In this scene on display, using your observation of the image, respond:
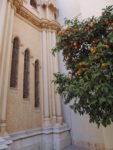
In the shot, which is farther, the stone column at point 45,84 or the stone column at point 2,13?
the stone column at point 45,84

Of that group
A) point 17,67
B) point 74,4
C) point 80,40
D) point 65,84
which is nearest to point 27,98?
point 17,67

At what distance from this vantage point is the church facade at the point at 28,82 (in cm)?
594

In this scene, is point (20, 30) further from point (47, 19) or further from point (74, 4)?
point (74, 4)

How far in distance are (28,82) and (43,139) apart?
2.63 m

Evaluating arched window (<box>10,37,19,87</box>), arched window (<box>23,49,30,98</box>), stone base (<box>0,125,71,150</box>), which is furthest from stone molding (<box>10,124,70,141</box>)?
arched window (<box>10,37,19,87</box>)

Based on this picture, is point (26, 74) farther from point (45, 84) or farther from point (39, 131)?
→ point (39, 131)

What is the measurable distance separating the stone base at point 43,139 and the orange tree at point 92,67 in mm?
3067

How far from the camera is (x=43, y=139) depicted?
6.95 m

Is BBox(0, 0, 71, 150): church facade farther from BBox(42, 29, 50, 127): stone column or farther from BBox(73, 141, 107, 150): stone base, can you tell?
BBox(73, 141, 107, 150): stone base

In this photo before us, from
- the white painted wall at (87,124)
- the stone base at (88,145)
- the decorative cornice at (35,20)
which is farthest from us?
the decorative cornice at (35,20)

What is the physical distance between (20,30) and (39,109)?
3988 millimetres

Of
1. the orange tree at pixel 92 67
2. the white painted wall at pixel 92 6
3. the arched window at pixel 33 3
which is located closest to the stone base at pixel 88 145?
the orange tree at pixel 92 67

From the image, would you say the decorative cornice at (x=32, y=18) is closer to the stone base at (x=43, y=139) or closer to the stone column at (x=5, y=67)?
the stone column at (x=5, y=67)

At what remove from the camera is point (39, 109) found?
24.9ft
